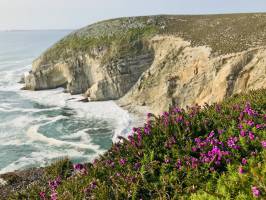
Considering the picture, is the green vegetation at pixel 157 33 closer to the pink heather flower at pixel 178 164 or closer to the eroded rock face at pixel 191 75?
the eroded rock face at pixel 191 75

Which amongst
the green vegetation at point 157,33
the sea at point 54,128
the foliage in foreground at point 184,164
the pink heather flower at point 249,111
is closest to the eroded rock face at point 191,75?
the green vegetation at point 157,33

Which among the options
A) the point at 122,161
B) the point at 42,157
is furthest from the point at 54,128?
the point at 122,161

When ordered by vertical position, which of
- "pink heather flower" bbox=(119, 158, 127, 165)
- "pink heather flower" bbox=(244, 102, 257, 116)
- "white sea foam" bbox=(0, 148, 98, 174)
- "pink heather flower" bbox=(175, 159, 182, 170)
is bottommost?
"white sea foam" bbox=(0, 148, 98, 174)

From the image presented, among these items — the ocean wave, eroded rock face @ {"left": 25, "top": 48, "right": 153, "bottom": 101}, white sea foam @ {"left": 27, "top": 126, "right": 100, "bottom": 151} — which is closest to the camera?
the ocean wave

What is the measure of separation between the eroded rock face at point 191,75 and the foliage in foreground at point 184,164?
20041 mm

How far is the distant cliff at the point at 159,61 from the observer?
3434 cm

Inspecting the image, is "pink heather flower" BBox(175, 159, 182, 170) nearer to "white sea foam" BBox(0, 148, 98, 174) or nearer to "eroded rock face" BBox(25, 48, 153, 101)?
"white sea foam" BBox(0, 148, 98, 174)

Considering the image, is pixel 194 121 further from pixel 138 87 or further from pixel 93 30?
pixel 93 30

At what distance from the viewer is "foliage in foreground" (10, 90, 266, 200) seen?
295 inches

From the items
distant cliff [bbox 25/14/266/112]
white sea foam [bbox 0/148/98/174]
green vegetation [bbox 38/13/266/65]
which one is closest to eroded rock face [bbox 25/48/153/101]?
distant cliff [bbox 25/14/266/112]

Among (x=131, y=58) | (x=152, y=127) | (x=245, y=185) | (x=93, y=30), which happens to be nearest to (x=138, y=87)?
(x=131, y=58)

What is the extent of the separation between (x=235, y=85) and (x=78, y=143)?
520 inches

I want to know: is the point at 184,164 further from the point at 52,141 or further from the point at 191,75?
the point at 191,75

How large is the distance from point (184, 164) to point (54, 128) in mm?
29447
